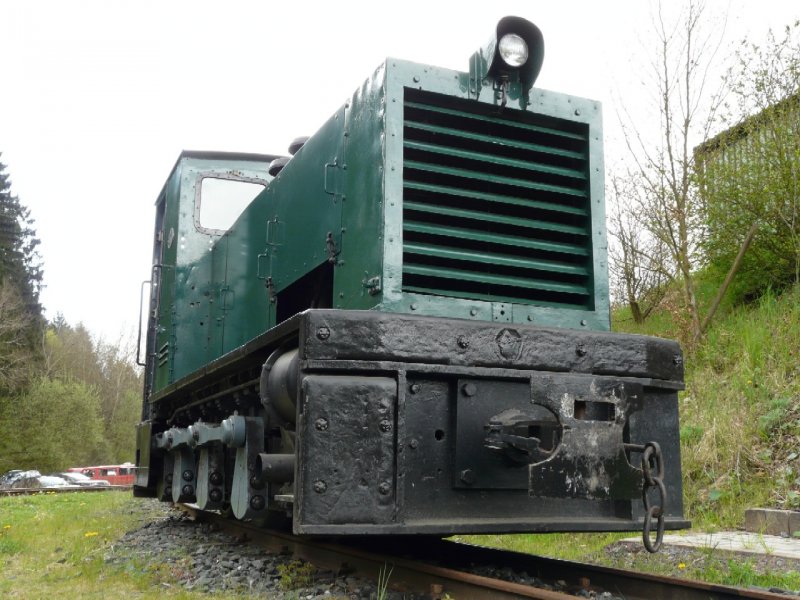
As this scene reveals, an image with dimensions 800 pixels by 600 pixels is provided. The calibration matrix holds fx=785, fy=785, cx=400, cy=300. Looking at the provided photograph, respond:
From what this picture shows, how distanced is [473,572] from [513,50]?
243 cm

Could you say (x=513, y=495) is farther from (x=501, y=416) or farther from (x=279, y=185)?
(x=279, y=185)

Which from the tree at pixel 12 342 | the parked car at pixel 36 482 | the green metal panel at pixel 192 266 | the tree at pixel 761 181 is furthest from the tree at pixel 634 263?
the tree at pixel 12 342

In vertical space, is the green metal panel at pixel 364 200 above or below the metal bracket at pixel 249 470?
above

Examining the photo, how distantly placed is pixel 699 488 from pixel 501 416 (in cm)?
423

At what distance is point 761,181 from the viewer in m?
9.72

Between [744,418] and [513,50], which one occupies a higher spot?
[513,50]

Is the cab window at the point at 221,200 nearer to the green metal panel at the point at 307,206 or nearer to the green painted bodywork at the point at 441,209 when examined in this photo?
the green metal panel at the point at 307,206

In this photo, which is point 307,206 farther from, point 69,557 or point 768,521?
point 768,521

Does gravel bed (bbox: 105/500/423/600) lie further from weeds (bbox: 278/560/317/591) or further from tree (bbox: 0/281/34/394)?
tree (bbox: 0/281/34/394)

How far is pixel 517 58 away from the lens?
3639 mm

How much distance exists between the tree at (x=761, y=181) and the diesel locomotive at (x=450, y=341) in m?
6.35

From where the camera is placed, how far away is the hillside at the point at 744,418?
6191 millimetres

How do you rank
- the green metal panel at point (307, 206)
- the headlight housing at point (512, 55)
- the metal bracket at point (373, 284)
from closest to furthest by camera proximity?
the metal bracket at point (373, 284), the headlight housing at point (512, 55), the green metal panel at point (307, 206)

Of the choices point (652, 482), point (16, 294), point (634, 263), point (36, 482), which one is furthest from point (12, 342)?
point (652, 482)
